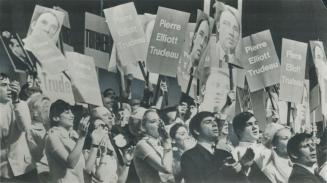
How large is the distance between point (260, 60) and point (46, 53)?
150 centimetres

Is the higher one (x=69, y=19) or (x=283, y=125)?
(x=69, y=19)

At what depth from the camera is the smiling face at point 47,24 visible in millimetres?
4000

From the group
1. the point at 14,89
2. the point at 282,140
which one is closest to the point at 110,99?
the point at 14,89

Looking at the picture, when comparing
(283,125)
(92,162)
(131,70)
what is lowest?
(92,162)

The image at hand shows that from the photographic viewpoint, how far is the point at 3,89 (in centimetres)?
401

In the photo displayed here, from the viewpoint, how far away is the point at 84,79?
398cm

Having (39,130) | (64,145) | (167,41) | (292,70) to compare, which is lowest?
(64,145)

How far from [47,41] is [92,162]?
0.90 m

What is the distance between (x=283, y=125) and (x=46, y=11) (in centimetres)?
185

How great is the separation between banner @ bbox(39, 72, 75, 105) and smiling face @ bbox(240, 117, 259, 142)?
1.22 metres

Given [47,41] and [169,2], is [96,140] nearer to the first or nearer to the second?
[47,41]

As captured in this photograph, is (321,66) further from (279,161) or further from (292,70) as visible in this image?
(279,161)

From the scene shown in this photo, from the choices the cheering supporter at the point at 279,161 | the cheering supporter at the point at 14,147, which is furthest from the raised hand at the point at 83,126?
the cheering supporter at the point at 279,161

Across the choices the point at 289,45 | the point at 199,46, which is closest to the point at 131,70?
the point at 199,46
